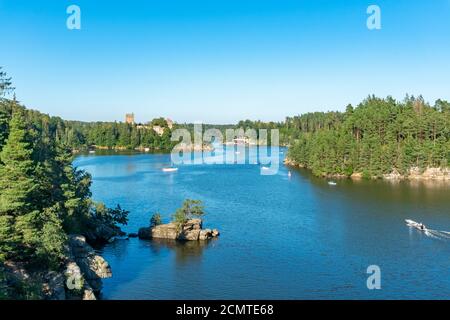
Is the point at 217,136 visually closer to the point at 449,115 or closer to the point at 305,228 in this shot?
the point at 449,115

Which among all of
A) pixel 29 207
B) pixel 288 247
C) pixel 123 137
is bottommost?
pixel 288 247

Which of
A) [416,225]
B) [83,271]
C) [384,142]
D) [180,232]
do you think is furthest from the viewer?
[384,142]

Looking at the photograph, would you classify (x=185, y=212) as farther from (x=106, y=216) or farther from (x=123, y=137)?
(x=123, y=137)

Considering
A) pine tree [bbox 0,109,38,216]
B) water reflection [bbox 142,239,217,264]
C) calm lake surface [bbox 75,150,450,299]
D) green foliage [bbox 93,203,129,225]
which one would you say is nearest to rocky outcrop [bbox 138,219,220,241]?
water reflection [bbox 142,239,217,264]

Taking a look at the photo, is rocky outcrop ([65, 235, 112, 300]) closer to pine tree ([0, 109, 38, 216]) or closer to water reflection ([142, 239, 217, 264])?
pine tree ([0, 109, 38, 216])

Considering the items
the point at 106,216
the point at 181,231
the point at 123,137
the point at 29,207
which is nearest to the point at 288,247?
the point at 181,231

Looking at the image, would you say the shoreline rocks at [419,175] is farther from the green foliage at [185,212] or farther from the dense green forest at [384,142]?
the green foliage at [185,212]

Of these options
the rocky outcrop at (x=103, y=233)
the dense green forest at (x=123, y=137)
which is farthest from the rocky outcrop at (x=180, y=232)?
the dense green forest at (x=123, y=137)
